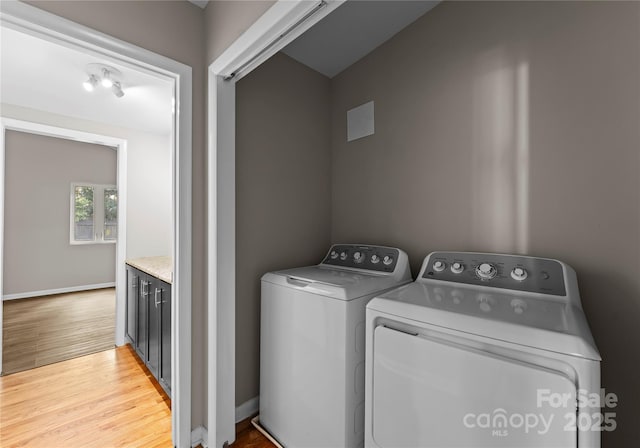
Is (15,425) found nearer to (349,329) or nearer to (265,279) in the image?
(265,279)

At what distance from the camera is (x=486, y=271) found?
1.32 meters

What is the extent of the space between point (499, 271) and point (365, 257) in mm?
718

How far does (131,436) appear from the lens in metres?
1.61

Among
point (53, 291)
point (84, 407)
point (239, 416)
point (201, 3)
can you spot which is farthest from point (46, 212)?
point (239, 416)

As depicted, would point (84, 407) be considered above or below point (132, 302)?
below

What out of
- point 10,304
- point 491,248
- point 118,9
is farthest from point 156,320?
point 10,304

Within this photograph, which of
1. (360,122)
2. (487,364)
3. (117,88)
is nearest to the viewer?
(487,364)

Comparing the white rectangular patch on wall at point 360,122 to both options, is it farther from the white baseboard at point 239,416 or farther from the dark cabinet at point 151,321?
the white baseboard at point 239,416

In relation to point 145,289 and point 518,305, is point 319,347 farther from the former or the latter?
point 145,289

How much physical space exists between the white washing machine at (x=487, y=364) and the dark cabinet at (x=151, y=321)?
1470 mm

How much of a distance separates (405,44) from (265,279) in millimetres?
1729

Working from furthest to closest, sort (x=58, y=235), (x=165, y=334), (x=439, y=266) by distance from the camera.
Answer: (x=58, y=235)
(x=165, y=334)
(x=439, y=266)

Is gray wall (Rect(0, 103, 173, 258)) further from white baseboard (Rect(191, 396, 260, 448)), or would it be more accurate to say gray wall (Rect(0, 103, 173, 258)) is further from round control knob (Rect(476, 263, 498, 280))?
round control knob (Rect(476, 263, 498, 280))

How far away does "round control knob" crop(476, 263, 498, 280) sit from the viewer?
1.30 metres
